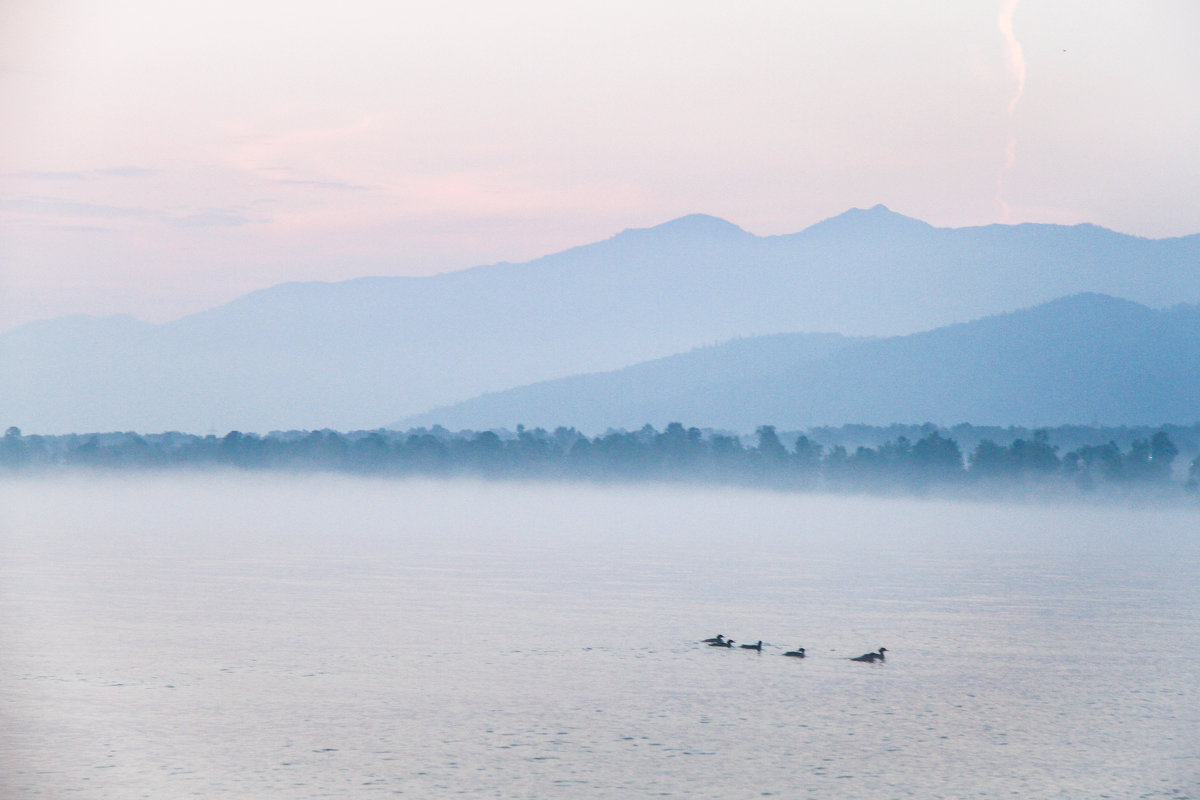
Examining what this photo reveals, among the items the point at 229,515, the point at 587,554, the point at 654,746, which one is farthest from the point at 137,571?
the point at 229,515

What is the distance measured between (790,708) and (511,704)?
30.6 feet

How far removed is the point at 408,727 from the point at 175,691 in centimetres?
1005

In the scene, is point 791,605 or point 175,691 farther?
point 791,605

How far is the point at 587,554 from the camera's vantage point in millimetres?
116438

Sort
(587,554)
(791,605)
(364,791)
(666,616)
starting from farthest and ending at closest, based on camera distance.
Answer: (587,554)
(791,605)
(666,616)
(364,791)

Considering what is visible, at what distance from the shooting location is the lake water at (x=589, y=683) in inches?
1421

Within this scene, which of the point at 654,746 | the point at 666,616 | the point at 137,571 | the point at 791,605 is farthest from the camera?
the point at 137,571

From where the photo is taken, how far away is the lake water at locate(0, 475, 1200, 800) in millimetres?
36094

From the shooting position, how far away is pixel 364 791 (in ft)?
112

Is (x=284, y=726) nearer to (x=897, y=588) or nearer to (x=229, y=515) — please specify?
(x=897, y=588)

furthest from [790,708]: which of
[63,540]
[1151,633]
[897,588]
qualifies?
[63,540]

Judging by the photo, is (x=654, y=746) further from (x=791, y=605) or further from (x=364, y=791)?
(x=791, y=605)

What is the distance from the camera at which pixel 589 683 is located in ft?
158

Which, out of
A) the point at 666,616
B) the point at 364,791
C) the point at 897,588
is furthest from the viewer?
the point at 897,588
